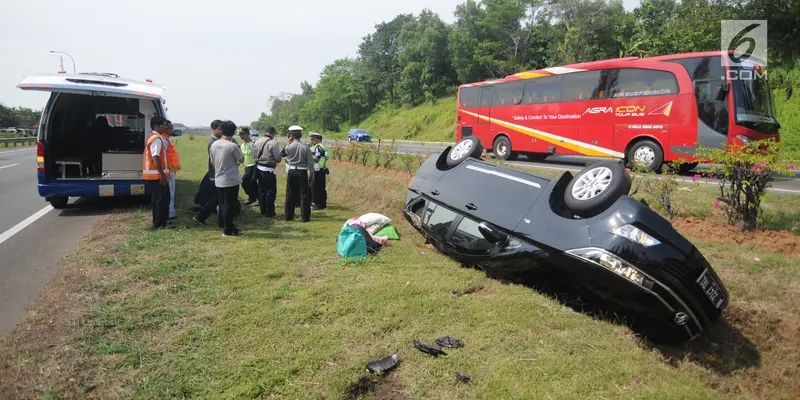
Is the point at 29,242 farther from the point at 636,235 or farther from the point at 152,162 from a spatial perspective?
the point at 636,235

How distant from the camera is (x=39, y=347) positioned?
299cm

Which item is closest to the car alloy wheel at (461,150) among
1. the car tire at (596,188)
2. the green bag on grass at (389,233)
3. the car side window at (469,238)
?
the green bag on grass at (389,233)

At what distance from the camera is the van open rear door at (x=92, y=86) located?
20.4 feet

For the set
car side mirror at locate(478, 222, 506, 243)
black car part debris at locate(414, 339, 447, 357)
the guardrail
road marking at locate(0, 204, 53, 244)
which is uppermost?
the guardrail

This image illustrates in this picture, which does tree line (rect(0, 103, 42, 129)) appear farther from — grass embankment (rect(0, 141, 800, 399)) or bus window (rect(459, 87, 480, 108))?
grass embankment (rect(0, 141, 800, 399))

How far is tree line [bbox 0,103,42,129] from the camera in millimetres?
54781

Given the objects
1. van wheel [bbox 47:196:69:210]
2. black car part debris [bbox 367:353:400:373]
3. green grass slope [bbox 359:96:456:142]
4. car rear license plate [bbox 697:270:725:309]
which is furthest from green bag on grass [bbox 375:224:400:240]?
green grass slope [bbox 359:96:456:142]

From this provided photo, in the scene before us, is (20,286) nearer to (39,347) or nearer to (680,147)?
(39,347)

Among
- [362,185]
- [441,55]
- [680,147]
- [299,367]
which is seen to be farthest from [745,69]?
[441,55]

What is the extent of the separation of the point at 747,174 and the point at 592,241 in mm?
3604

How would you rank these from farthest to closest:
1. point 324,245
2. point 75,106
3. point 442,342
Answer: point 75,106, point 324,245, point 442,342

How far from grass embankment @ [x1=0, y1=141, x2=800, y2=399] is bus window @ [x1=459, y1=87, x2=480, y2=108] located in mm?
13133

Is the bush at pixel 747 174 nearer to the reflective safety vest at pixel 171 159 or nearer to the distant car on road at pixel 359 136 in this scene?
the reflective safety vest at pixel 171 159

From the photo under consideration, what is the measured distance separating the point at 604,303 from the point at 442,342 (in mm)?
1486
